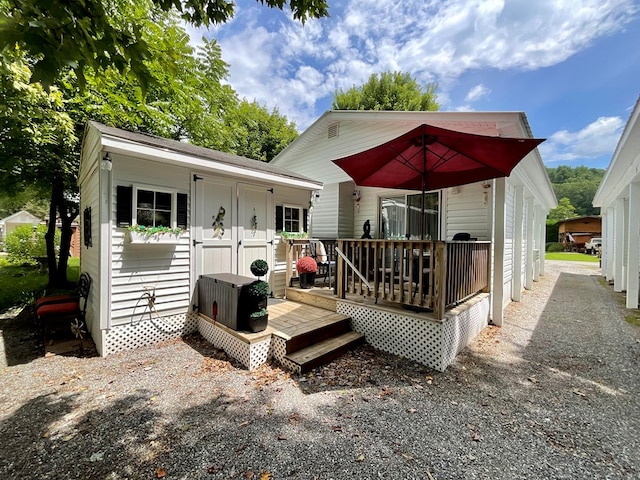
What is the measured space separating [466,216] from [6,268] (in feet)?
55.4

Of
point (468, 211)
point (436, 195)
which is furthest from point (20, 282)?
point (468, 211)

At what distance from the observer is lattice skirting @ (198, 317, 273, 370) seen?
3.58 meters

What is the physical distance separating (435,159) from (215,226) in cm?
408

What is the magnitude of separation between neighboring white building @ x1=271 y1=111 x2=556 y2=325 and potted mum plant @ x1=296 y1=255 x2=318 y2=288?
204 cm

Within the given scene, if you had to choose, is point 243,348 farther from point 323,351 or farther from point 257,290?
point 323,351

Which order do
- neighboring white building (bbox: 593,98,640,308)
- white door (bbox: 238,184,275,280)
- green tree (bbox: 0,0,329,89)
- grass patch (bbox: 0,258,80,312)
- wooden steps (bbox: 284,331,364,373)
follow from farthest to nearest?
grass patch (bbox: 0,258,80,312) → white door (bbox: 238,184,275,280) → neighboring white building (bbox: 593,98,640,308) → wooden steps (bbox: 284,331,364,373) → green tree (bbox: 0,0,329,89)

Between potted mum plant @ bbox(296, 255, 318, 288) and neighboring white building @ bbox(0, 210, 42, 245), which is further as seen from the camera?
neighboring white building @ bbox(0, 210, 42, 245)

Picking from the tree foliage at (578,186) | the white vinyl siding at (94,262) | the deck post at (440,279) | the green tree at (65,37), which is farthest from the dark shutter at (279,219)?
the tree foliage at (578,186)

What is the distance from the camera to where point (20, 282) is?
868cm

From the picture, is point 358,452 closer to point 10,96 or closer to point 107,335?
point 107,335

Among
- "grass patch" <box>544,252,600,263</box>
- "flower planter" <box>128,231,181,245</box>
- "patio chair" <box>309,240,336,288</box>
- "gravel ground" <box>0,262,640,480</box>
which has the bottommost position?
"gravel ground" <box>0,262,640,480</box>

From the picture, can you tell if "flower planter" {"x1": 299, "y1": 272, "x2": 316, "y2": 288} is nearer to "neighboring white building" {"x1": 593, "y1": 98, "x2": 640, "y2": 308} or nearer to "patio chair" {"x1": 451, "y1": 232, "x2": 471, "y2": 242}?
"patio chair" {"x1": 451, "y1": 232, "x2": 471, "y2": 242}

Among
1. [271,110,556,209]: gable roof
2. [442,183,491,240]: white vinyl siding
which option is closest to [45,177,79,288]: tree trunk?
[271,110,556,209]: gable roof

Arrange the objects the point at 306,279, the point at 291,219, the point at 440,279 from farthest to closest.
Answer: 1. the point at 291,219
2. the point at 306,279
3. the point at 440,279
